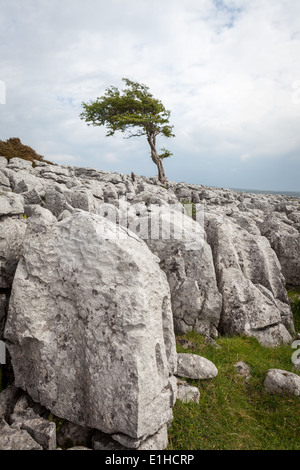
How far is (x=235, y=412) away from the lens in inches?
326

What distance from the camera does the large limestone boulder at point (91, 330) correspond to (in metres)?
6.27

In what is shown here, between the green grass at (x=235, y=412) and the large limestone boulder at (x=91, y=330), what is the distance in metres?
1.15

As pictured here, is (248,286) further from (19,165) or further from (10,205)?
(19,165)

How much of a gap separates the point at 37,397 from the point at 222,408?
5188 mm

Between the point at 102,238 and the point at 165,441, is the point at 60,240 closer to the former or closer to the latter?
the point at 102,238

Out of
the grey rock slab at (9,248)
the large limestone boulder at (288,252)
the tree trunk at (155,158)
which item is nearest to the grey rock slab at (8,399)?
the grey rock slab at (9,248)

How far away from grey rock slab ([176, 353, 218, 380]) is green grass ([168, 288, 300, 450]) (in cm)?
20

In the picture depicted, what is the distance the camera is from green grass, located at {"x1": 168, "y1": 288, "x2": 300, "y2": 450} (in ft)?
23.5

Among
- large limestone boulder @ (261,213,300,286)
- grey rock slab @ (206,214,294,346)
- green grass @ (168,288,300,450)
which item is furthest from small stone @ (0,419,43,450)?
large limestone boulder @ (261,213,300,286)

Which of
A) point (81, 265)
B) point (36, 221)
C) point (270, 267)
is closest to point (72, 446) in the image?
point (81, 265)

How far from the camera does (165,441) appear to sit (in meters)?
6.72

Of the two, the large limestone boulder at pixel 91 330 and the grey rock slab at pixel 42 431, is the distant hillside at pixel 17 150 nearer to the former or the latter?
the large limestone boulder at pixel 91 330

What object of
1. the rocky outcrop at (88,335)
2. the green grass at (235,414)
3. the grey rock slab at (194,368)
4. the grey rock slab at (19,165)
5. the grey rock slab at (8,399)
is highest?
the grey rock slab at (19,165)

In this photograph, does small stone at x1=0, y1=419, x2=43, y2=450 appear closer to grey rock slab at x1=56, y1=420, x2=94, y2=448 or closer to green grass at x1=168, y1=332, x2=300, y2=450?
grey rock slab at x1=56, y1=420, x2=94, y2=448
